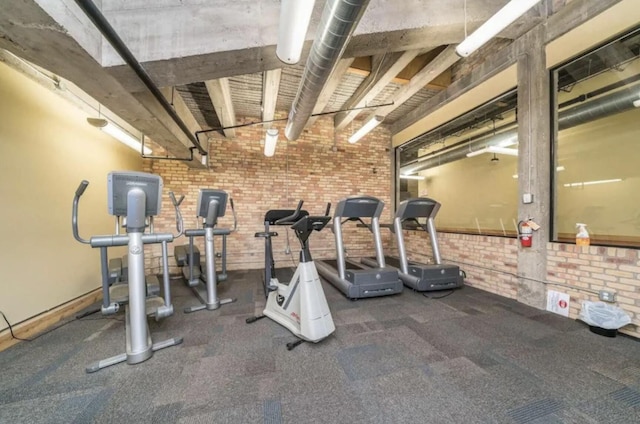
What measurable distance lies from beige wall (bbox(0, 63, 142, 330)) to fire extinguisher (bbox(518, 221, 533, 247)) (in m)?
6.06

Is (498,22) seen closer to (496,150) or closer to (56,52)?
(496,150)

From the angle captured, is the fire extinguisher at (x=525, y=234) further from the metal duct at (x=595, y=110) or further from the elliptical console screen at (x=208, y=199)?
the elliptical console screen at (x=208, y=199)

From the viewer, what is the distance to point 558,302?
2.99m

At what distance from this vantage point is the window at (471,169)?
4191 millimetres

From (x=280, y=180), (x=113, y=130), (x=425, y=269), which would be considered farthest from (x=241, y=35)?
(x=425, y=269)

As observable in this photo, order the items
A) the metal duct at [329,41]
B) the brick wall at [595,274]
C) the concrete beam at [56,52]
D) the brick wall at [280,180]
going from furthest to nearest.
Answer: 1. the brick wall at [280,180]
2. the brick wall at [595,274]
3. the metal duct at [329,41]
4. the concrete beam at [56,52]

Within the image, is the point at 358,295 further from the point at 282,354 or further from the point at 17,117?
the point at 17,117

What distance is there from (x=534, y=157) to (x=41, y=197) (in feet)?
20.6

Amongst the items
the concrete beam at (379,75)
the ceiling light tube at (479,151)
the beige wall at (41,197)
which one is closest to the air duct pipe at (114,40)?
the beige wall at (41,197)

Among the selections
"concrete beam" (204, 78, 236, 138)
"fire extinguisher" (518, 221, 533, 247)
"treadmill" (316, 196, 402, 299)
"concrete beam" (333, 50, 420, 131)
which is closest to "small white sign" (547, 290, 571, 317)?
"fire extinguisher" (518, 221, 533, 247)

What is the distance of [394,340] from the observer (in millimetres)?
2385

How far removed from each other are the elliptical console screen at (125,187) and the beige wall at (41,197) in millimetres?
1453

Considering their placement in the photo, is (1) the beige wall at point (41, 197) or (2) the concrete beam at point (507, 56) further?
(2) the concrete beam at point (507, 56)

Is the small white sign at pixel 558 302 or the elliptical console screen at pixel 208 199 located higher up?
the elliptical console screen at pixel 208 199
